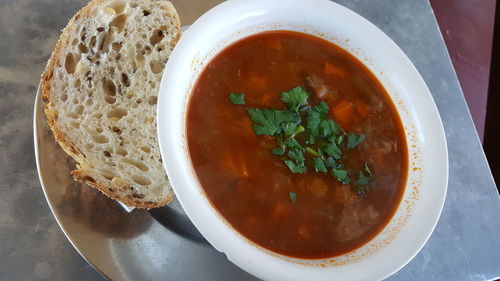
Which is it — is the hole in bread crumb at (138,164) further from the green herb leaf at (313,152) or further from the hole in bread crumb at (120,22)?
the green herb leaf at (313,152)

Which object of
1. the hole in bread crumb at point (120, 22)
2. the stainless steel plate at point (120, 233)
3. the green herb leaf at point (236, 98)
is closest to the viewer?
the green herb leaf at point (236, 98)

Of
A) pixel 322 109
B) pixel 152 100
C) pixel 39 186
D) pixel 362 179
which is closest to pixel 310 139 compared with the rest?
pixel 322 109

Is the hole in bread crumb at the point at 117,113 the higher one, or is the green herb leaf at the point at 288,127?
the hole in bread crumb at the point at 117,113

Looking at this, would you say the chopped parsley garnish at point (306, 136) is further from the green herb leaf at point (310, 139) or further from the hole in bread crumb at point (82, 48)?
the hole in bread crumb at point (82, 48)

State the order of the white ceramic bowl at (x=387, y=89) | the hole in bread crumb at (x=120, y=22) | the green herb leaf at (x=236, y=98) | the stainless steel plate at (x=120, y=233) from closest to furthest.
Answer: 1. the white ceramic bowl at (x=387, y=89)
2. the green herb leaf at (x=236, y=98)
3. the stainless steel plate at (x=120, y=233)
4. the hole in bread crumb at (x=120, y=22)

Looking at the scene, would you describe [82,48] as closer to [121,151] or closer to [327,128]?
[121,151]

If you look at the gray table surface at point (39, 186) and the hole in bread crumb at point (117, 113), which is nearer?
the hole in bread crumb at point (117, 113)

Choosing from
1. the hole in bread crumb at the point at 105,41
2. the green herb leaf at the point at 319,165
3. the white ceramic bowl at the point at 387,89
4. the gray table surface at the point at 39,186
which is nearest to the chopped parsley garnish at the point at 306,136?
the green herb leaf at the point at 319,165

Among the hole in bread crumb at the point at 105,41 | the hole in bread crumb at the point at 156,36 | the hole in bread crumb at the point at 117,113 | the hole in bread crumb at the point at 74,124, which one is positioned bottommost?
the hole in bread crumb at the point at 117,113
